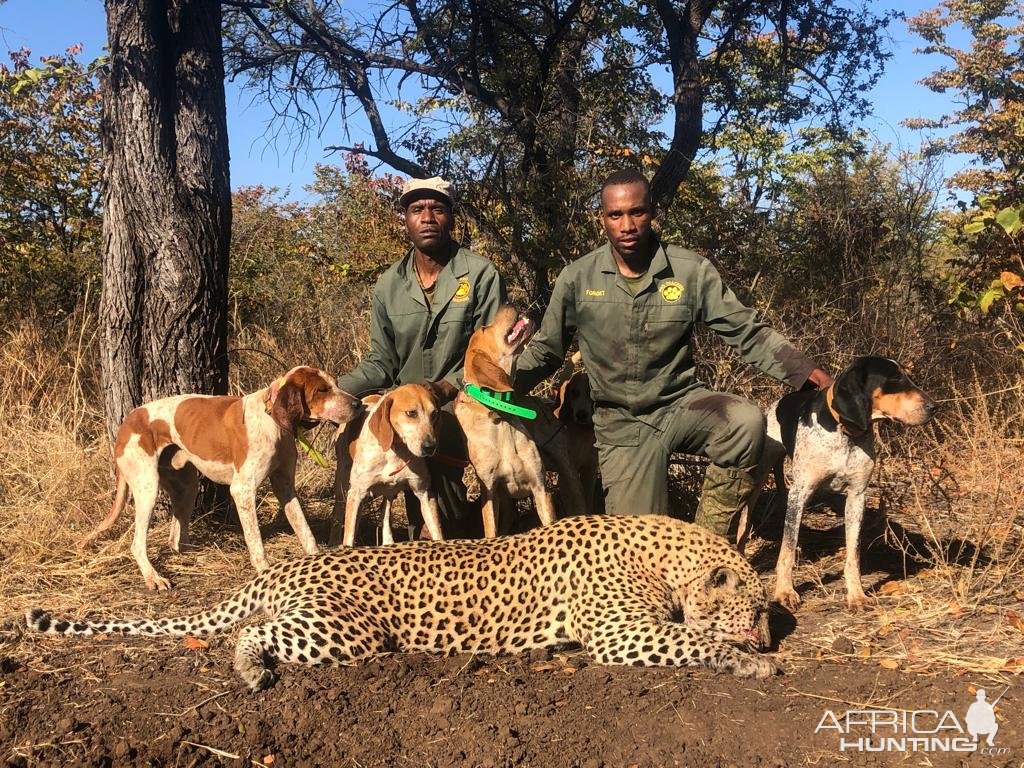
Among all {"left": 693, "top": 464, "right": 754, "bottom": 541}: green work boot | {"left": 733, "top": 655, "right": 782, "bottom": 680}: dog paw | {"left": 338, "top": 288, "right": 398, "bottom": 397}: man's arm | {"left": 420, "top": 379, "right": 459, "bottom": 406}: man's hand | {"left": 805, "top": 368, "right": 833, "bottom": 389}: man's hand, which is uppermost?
{"left": 338, "top": 288, "right": 398, "bottom": 397}: man's arm

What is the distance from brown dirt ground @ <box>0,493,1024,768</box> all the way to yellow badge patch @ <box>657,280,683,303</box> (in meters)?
1.91

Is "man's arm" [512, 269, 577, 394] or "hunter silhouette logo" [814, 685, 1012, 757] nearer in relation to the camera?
"hunter silhouette logo" [814, 685, 1012, 757]

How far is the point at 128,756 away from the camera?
3.23m

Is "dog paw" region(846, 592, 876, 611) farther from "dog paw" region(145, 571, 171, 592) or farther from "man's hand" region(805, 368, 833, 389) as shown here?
"dog paw" region(145, 571, 171, 592)

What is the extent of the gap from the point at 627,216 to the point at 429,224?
53.8 inches

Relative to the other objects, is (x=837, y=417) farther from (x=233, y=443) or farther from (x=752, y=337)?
(x=233, y=443)

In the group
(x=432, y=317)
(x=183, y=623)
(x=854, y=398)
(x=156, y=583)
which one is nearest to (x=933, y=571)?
(x=854, y=398)

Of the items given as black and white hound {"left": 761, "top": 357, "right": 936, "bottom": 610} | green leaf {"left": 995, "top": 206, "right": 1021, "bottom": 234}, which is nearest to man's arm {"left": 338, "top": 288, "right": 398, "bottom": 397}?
black and white hound {"left": 761, "top": 357, "right": 936, "bottom": 610}

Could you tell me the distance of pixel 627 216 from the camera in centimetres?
521

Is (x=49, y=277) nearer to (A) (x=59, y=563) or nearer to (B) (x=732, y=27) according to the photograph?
(A) (x=59, y=563)

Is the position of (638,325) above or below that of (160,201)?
below

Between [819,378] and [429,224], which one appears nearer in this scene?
[819,378]

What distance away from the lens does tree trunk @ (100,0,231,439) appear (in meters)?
6.19

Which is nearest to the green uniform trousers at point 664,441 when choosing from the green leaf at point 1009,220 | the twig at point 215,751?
the green leaf at point 1009,220
